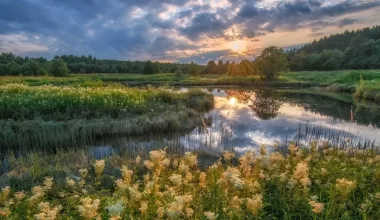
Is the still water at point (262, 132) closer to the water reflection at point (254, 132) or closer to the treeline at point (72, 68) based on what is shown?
the water reflection at point (254, 132)

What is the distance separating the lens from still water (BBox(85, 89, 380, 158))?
11422 mm

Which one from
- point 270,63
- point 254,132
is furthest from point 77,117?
point 270,63

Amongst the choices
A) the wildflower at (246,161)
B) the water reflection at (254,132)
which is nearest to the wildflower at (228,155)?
the wildflower at (246,161)

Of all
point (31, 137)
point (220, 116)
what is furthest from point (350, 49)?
point (31, 137)

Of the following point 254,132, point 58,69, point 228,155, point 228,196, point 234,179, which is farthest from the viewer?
point 58,69

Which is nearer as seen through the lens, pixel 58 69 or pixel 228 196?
pixel 228 196

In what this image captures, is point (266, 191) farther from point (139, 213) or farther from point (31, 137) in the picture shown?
point (31, 137)

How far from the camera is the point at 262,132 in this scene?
15312 mm

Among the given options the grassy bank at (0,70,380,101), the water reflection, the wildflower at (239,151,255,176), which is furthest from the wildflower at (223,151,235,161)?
the grassy bank at (0,70,380,101)

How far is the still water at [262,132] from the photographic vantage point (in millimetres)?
11422

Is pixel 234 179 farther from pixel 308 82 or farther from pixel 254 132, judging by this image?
pixel 308 82

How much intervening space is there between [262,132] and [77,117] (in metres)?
9.95

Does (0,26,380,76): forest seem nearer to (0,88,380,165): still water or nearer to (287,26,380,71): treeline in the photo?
(287,26,380,71): treeline

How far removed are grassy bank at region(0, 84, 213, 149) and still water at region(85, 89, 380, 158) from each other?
987 mm
